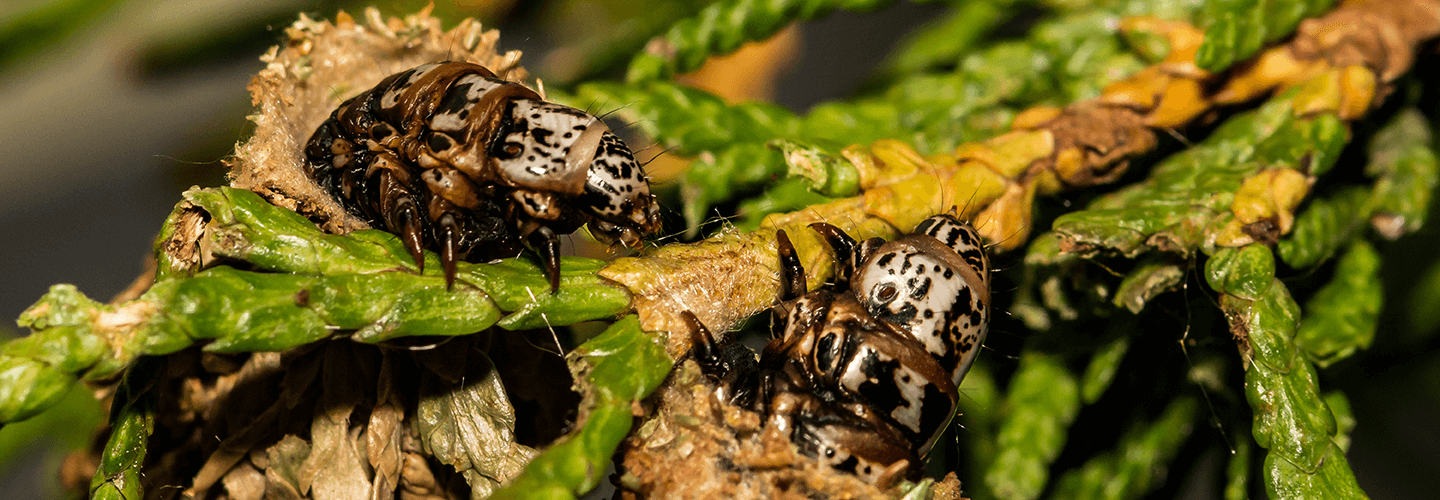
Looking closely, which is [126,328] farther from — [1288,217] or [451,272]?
[1288,217]

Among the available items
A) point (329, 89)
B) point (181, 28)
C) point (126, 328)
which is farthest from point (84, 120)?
point (126, 328)

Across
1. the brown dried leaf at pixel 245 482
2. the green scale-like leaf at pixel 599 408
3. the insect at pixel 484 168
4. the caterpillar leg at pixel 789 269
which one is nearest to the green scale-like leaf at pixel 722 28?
the insect at pixel 484 168

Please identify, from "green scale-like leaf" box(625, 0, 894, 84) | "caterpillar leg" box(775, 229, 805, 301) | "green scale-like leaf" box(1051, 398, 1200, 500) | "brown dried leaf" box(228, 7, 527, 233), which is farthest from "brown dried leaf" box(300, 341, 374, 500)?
"green scale-like leaf" box(1051, 398, 1200, 500)

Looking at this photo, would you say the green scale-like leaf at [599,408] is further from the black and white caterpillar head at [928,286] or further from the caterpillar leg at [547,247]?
the black and white caterpillar head at [928,286]

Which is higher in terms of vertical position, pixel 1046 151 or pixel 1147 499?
pixel 1046 151

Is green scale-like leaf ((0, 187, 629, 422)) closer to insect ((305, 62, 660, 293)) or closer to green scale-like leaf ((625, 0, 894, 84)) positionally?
insect ((305, 62, 660, 293))

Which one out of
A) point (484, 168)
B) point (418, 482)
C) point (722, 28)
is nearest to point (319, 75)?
point (484, 168)
